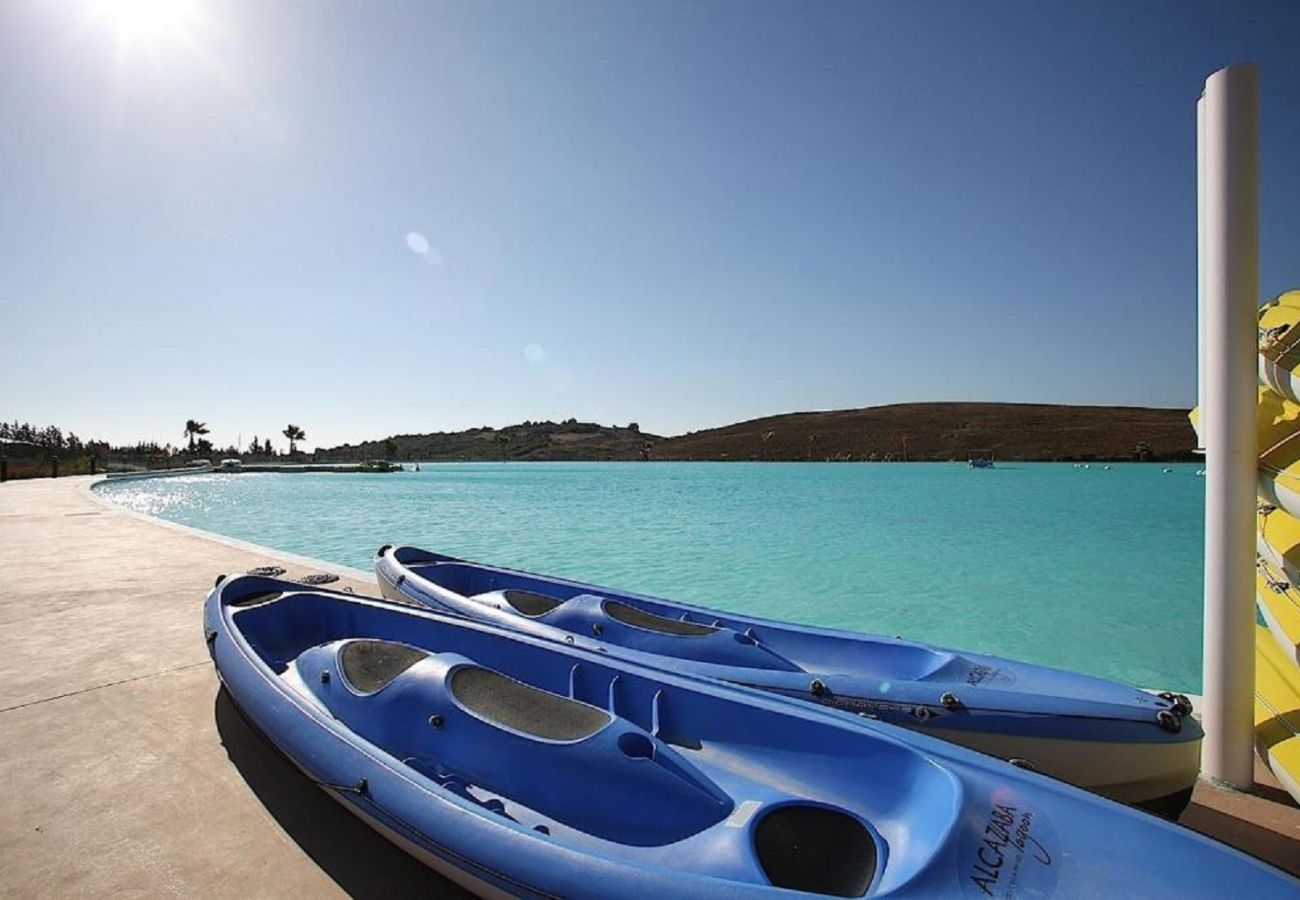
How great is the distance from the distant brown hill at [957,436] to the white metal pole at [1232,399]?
277 feet

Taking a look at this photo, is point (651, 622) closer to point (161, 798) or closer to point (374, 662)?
point (374, 662)

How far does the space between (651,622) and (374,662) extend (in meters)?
1.52

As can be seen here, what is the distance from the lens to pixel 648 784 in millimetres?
2154

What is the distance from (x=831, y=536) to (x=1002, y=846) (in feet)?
51.2

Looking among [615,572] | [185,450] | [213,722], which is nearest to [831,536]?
[615,572]

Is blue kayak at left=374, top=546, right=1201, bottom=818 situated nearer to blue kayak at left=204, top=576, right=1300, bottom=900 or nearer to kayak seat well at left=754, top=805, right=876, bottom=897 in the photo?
blue kayak at left=204, top=576, right=1300, bottom=900

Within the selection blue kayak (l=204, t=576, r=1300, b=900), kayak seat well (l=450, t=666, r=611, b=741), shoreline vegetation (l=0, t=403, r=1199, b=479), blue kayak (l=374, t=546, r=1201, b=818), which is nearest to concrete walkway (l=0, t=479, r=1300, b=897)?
blue kayak (l=204, t=576, r=1300, b=900)

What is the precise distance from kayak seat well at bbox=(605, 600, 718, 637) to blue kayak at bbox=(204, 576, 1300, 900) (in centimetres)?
75

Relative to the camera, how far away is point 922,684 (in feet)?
9.52

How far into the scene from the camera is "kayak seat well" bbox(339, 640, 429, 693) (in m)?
2.87

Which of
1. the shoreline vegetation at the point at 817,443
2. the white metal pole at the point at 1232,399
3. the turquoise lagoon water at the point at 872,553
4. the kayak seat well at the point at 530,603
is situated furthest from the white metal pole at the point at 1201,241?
the shoreline vegetation at the point at 817,443

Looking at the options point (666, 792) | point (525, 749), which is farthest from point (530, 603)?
point (666, 792)

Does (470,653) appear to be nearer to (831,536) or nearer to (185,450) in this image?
(831,536)

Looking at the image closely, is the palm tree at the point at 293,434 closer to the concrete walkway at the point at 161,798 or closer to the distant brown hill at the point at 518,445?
the distant brown hill at the point at 518,445
